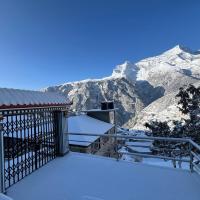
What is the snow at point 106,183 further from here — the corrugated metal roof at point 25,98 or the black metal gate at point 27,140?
the corrugated metal roof at point 25,98

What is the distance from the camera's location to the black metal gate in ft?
18.0

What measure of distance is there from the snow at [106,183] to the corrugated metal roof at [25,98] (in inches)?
74.6

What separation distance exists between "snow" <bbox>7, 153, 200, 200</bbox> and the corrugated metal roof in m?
1.89

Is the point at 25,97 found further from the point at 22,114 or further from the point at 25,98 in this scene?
the point at 22,114

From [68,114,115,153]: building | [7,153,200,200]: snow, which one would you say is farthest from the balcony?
[68,114,115,153]: building

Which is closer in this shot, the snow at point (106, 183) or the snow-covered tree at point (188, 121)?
the snow at point (106, 183)

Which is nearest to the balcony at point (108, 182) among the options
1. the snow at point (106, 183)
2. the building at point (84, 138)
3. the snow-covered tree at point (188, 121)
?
the snow at point (106, 183)

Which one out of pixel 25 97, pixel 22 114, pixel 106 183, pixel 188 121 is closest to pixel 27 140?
pixel 22 114

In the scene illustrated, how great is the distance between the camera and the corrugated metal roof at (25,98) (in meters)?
5.00

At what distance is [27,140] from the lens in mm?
6520

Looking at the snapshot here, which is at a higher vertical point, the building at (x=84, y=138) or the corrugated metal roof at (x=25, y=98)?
the corrugated metal roof at (x=25, y=98)

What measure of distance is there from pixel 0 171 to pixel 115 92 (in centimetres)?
16555

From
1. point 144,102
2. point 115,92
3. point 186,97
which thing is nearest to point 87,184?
point 186,97

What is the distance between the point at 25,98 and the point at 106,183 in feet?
9.47
